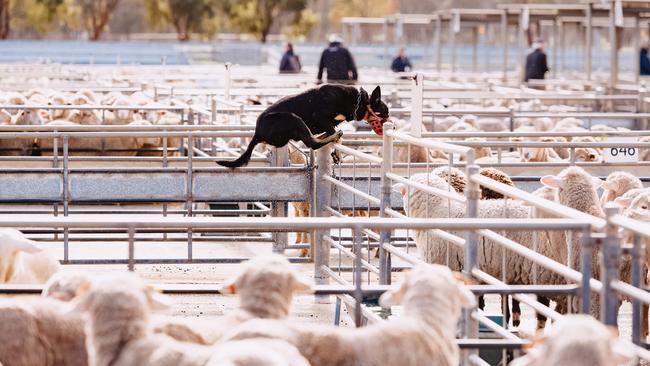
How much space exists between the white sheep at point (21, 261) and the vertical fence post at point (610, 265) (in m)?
2.39

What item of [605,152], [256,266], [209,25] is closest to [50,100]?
[605,152]

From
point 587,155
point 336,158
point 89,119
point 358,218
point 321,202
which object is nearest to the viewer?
point 358,218

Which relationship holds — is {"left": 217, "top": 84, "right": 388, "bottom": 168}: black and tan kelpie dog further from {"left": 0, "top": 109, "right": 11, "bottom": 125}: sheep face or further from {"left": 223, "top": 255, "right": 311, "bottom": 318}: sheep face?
{"left": 0, "top": 109, "right": 11, "bottom": 125}: sheep face

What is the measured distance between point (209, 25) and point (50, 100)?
6185 centimetres

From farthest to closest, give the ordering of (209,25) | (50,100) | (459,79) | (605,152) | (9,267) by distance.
Answer: (209,25), (459,79), (50,100), (605,152), (9,267)

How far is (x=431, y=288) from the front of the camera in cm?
514

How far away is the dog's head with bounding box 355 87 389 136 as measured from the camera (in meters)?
11.5

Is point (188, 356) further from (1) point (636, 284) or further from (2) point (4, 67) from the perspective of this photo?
(2) point (4, 67)

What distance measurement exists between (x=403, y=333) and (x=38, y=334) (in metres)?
1.40

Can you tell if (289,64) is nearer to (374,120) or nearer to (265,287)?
(374,120)

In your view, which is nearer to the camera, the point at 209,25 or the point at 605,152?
the point at 605,152

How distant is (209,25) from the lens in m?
83.0

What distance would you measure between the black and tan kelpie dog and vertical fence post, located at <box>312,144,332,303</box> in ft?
0.67

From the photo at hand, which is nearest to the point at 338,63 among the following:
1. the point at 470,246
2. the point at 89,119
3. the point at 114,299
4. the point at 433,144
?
the point at 89,119
